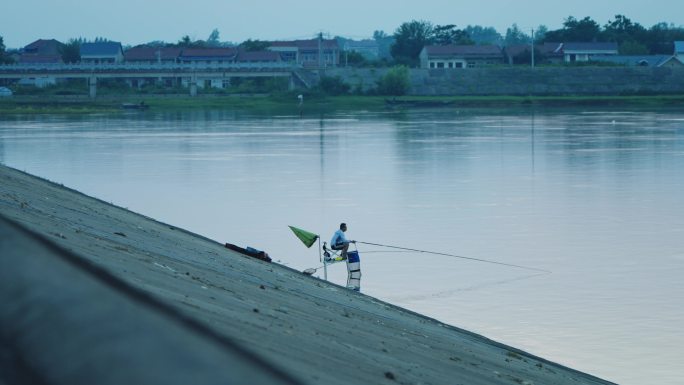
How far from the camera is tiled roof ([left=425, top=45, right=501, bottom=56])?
174500 millimetres

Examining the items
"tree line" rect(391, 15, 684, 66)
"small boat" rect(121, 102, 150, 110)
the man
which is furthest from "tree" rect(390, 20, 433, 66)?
the man

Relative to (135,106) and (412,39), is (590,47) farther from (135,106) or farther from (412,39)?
(135,106)

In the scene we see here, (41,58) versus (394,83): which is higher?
(41,58)

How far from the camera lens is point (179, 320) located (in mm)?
1659

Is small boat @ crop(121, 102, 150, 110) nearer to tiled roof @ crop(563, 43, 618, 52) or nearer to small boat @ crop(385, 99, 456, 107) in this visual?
small boat @ crop(385, 99, 456, 107)

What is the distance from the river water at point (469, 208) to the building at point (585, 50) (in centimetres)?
9755

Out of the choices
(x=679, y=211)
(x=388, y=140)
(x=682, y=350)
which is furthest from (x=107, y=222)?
(x=388, y=140)

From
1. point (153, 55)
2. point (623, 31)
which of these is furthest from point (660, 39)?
point (153, 55)

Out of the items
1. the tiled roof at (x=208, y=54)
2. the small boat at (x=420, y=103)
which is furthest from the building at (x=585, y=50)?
the tiled roof at (x=208, y=54)

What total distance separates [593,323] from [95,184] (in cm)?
2938

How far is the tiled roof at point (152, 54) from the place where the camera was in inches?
7362

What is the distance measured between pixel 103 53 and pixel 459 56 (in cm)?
6397

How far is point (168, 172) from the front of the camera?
50.1m

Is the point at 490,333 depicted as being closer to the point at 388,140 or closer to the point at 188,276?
the point at 188,276
